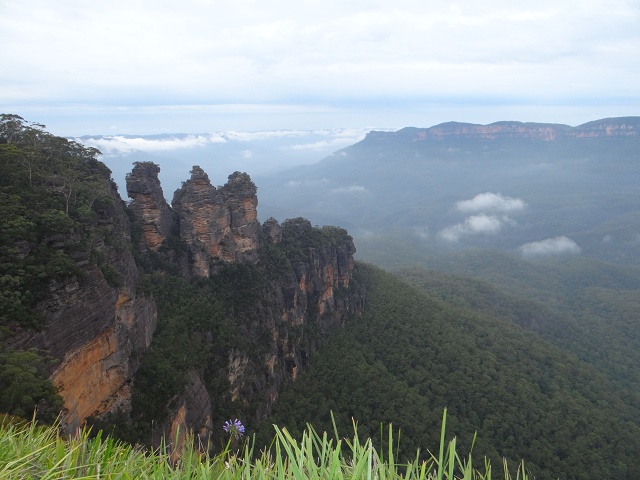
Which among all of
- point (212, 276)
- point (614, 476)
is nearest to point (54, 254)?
point (212, 276)

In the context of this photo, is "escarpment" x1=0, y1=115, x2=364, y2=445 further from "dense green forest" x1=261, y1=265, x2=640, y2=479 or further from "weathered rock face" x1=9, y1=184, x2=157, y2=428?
"dense green forest" x1=261, y1=265, x2=640, y2=479

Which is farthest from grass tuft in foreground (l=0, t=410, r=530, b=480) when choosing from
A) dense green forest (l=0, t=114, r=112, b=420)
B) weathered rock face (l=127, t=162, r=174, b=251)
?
weathered rock face (l=127, t=162, r=174, b=251)

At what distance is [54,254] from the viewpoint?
12633 mm

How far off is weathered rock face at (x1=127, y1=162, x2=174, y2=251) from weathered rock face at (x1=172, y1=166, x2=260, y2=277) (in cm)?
171

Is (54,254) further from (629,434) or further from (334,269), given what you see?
(629,434)

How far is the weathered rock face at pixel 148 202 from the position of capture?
23.4 meters

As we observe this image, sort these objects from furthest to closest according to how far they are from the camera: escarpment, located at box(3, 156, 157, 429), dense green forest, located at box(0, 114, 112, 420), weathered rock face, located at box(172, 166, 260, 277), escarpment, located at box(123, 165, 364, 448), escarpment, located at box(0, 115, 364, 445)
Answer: weathered rock face, located at box(172, 166, 260, 277) → escarpment, located at box(123, 165, 364, 448) → escarpment, located at box(0, 115, 364, 445) → escarpment, located at box(3, 156, 157, 429) → dense green forest, located at box(0, 114, 112, 420)

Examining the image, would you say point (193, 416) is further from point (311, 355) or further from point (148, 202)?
point (311, 355)

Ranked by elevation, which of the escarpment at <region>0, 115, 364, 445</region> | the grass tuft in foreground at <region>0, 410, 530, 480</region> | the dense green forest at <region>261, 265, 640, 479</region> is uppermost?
the grass tuft in foreground at <region>0, 410, 530, 480</region>

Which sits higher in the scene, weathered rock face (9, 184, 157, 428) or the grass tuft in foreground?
the grass tuft in foreground

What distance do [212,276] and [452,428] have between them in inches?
721

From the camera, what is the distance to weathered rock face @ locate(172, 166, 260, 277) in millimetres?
25875

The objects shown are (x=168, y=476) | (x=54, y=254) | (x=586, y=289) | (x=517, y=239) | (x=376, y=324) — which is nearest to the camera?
(x=168, y=476)

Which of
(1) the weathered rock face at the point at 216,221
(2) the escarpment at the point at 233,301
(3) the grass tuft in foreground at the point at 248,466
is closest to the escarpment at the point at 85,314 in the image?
(2) the escarpment at the point at 233,301
